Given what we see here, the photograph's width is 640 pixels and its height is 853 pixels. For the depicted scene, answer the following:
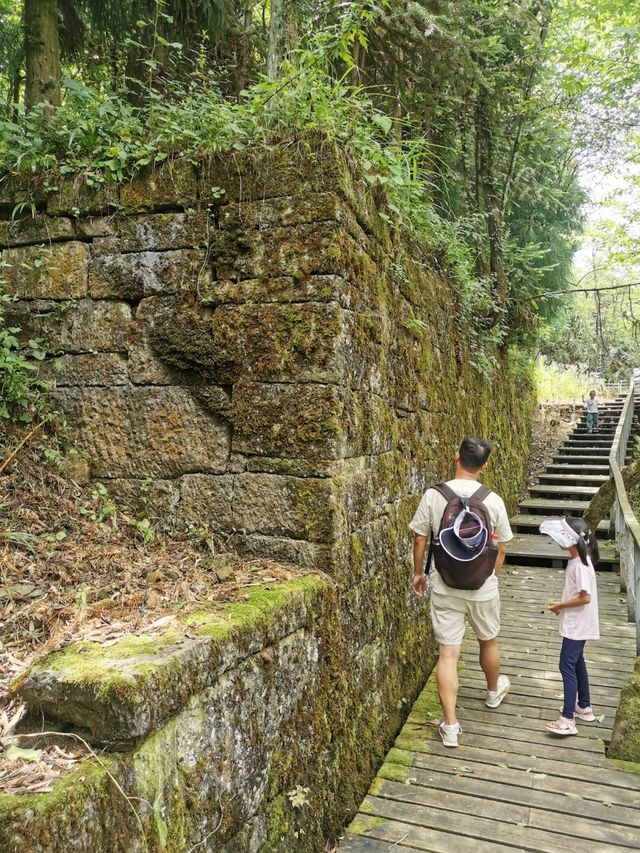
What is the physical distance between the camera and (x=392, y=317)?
418cm

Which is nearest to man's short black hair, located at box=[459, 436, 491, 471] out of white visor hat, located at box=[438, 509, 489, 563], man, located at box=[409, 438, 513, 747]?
man, located at box=[409, 438, 513, 747]

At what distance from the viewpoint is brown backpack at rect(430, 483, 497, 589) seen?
3785mm

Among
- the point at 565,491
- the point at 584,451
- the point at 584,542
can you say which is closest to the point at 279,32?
the point at 584,542

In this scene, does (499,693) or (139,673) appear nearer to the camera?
(139,673)

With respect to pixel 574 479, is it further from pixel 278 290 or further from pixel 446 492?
pixel 278 290

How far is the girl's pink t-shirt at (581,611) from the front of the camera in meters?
4.00

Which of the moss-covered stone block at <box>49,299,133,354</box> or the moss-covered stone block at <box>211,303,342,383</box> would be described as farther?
the moss-covered stone block at <box>49,299,133,354</box>

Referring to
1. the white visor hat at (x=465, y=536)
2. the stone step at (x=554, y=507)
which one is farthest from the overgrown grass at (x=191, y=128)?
the stone step at (x=554, y=507)

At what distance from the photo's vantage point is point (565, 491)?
420 inches

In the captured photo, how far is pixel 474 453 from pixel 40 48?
5.03 m

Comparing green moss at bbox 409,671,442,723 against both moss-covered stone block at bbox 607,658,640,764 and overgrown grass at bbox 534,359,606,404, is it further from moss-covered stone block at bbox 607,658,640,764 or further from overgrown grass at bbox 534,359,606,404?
overgrown grass at bbox 534,359,606,404

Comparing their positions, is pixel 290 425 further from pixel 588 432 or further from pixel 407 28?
pixel 588 432

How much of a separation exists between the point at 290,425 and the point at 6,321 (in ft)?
6.11

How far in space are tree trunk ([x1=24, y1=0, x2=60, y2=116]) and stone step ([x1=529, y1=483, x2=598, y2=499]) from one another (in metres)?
9.31
